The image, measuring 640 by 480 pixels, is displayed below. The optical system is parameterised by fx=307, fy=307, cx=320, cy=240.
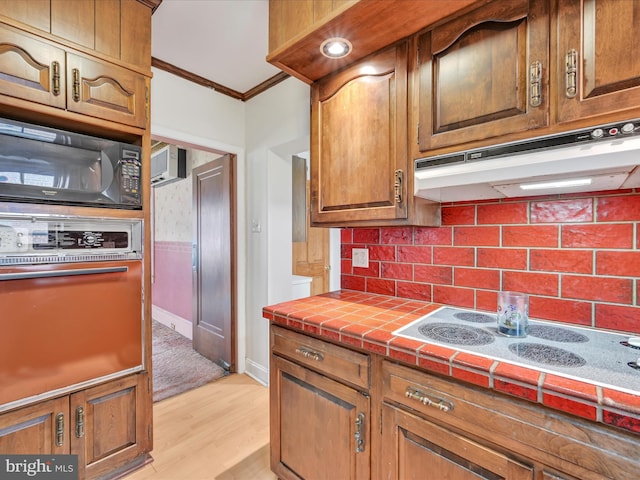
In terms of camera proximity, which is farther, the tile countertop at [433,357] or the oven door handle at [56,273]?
the oven door handle at [56,273]

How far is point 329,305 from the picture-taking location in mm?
1512

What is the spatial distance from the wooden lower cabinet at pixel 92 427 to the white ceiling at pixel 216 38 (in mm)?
2038

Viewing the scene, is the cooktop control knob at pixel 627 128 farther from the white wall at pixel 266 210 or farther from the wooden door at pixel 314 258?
the wooden door at pixel 314 258

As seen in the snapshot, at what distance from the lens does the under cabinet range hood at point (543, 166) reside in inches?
33.3

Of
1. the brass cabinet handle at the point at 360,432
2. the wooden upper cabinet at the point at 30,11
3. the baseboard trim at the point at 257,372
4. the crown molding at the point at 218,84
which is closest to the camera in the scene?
the brass cabinet handle at the point at 360,432

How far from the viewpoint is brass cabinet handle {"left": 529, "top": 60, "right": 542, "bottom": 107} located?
0.99 m

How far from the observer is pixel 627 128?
0.83 m

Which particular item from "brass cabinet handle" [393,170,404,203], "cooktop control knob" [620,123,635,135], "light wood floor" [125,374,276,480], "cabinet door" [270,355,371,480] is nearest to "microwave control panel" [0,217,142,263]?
"cabinet door" [270,355,371,480]

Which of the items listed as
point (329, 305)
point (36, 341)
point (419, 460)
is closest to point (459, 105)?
point (329, 305)

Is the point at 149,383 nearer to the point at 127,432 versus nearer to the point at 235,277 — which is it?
the point at 127,432

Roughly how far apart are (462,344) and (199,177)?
116 inches

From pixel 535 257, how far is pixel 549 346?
0.43 m

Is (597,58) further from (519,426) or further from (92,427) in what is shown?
(92,427)

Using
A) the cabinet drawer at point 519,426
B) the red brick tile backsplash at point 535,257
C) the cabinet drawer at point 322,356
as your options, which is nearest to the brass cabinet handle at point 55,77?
the cabinet drawer at point 322,356
